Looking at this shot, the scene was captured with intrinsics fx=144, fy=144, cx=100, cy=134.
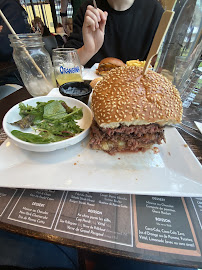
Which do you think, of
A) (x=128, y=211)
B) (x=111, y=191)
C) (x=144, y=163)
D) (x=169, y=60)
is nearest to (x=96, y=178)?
(x=111, y=191)

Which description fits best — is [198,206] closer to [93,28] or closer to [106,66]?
[106,66]

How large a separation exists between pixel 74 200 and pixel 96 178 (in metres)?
0.17

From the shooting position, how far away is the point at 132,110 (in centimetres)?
93

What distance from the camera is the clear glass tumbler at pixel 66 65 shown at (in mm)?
1688

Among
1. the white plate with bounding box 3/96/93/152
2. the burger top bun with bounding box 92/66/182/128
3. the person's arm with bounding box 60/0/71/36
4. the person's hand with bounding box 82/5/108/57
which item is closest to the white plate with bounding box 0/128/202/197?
the white plate with bounding box 3/96/93/152

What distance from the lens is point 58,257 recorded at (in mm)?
1146

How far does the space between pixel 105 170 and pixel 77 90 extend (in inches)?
34.8

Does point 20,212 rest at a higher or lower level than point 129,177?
lower

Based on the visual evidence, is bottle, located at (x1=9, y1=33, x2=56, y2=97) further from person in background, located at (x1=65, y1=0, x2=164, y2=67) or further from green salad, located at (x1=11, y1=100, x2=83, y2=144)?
person in background, located at (x1=65, y1=0, x2=164, y2=67)

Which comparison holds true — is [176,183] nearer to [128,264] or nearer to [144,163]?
[144,163]

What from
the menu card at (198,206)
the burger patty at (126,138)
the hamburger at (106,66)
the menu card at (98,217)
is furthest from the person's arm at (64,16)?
the menu card at (198,206)

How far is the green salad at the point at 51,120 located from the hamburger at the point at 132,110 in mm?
180

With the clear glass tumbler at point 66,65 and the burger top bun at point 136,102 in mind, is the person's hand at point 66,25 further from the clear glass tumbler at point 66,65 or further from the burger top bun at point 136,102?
the burger top bun at point 136,102

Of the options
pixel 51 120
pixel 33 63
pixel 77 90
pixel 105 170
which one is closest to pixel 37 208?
pixel 105 170
